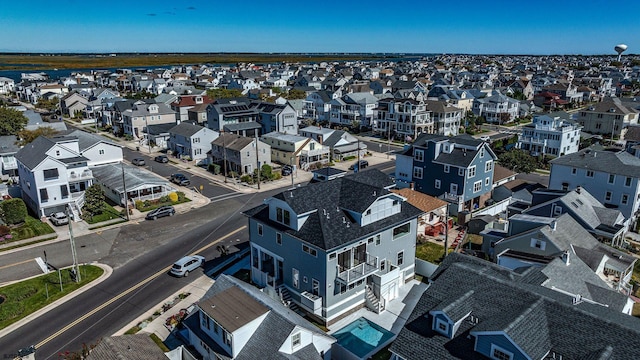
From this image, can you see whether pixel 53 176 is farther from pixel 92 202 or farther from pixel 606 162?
pixel 606 162

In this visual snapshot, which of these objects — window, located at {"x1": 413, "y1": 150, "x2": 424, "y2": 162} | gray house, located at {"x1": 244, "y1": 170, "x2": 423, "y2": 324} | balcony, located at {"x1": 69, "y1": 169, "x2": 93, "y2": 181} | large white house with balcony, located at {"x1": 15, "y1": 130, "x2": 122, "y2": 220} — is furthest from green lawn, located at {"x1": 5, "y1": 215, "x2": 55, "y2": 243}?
window, located at {"x1": 413, "y1": 150, "x2": 424, "y2": 162}

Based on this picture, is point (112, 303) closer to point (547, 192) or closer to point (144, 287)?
point (144, 287)

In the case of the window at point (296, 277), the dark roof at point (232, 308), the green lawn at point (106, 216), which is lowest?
the green lawn at point (106, 216)

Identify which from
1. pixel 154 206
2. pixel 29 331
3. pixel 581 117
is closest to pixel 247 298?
pixel 29 331

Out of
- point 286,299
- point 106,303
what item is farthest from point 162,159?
point 286,299

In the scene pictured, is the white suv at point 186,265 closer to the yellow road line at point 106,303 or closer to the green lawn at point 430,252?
the yellow road line at point 106,303

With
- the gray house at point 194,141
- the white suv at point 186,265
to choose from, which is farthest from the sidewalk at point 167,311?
the gray house at point 194,141
